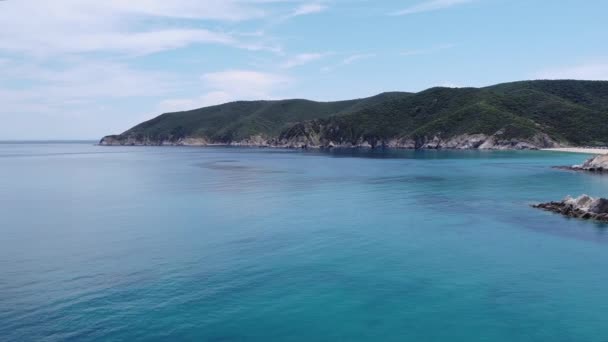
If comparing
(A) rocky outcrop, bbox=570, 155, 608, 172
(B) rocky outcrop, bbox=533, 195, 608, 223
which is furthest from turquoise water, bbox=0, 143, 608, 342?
(A) rocky outcrop, bbox=570, 155, 608, 172

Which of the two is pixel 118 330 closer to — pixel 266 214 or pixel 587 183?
pixel 266 214

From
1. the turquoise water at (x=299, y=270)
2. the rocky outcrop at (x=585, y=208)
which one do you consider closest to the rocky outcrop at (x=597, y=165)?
the turquoise water at (x=299, y=270)

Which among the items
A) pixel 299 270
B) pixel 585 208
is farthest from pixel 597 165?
pixel 299 270

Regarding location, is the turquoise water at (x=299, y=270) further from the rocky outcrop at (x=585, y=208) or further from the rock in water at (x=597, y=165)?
the rock in water at (x=597, y=165)

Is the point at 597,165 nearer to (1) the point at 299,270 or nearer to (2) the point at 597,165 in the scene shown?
(2) the point at 597,165

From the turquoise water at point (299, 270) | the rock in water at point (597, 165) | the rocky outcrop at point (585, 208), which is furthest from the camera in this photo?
the rock in water at point (597, 165)

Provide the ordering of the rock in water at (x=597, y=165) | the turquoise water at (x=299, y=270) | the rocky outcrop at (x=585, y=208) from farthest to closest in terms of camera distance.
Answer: the rock in water at (x=597, y=165) < the rocky outcrop at (x=585, y=208) < the turquoise water at (x=299, y=270)

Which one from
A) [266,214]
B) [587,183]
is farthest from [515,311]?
[587,183]
